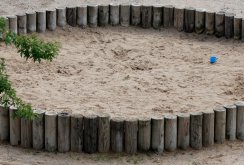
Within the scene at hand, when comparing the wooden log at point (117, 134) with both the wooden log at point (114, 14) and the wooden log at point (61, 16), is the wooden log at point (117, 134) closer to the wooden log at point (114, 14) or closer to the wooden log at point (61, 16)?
the wooden log at point (61, 16)

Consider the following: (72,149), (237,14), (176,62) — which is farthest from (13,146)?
(237,14)

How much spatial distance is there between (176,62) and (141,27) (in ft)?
5.07

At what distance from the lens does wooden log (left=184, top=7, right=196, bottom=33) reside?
44.3 ft

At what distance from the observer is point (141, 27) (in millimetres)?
13836

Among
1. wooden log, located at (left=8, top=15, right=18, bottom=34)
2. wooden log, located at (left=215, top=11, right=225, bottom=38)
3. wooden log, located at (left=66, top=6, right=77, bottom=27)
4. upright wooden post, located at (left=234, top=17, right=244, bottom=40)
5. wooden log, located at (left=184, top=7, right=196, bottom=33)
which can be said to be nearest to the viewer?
wooden log, located at (left=8, top=15, right=18, bottom=34)

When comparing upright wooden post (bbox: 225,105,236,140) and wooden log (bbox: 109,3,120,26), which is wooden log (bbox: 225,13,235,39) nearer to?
wooden log (bbox: 109,3,120,26)

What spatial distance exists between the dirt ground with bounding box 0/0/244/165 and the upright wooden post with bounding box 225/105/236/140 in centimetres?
11

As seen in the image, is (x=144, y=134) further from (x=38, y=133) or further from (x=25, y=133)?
(x=25, y=133)

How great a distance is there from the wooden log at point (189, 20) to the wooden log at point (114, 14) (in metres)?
0.98

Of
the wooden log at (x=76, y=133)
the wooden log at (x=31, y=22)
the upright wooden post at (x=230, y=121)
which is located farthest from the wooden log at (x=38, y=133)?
the wooden log at (x=31, y=22)

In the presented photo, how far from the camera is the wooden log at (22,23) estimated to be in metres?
13.2

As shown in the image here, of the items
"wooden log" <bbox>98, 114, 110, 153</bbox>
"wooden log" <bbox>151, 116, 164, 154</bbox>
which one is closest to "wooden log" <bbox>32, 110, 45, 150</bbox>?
"wooden log" <bbox>98, 114, 110, 153</bbox>

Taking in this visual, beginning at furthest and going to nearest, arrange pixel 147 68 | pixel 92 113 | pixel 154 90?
1. pixel 147 68
2. pixel 154 90
3. pixel 92 113

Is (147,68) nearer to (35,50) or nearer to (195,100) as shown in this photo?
(195,100)
